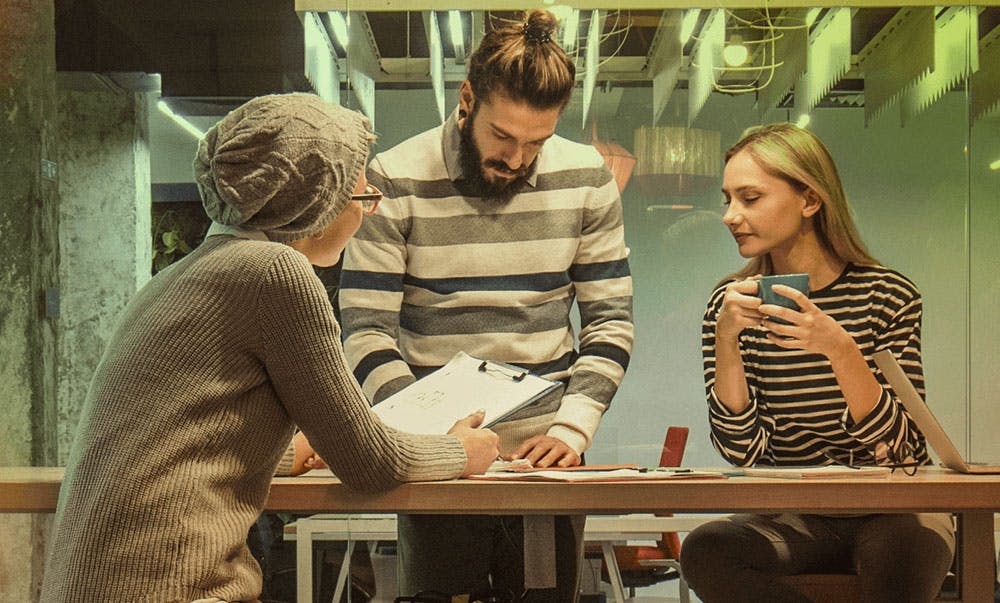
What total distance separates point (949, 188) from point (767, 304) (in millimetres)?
1414

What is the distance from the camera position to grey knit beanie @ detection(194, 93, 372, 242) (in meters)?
1.57

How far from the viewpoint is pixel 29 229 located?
3393 mm

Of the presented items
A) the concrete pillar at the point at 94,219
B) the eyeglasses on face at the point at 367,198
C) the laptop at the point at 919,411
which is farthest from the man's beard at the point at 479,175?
the concrete pillar at the point at 94,219

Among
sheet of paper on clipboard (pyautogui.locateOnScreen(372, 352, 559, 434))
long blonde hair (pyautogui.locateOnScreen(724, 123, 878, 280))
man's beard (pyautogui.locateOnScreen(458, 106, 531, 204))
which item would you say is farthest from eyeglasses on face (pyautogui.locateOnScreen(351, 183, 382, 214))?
long blonde hair (pyautogui.locateOnScreen(724, 123, 878, 280))

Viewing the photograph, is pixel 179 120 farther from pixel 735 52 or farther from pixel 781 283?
pixel 781 283

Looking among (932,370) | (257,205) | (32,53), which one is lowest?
(932,370)

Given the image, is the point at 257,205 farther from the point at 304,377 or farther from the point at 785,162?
the point at 785,162

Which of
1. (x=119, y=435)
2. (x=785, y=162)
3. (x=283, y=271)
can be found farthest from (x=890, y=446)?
(x=119, y=435)

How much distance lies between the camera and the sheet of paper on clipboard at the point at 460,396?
1922 millimetres

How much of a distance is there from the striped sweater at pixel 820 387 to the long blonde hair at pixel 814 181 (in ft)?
0.21

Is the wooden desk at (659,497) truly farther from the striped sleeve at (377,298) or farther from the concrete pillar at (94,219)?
the concrete pillar at (94,219)

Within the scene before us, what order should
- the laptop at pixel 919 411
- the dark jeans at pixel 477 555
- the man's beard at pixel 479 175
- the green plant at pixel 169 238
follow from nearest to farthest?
1. the laptop at pixel 919 411
2. the dark jeans at pixel 477 555
3. the man's beard at pixel 479 175
4. the green plant at pixel 169 238

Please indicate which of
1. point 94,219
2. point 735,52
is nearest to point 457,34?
point 735,52

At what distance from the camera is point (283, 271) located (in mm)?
1490
